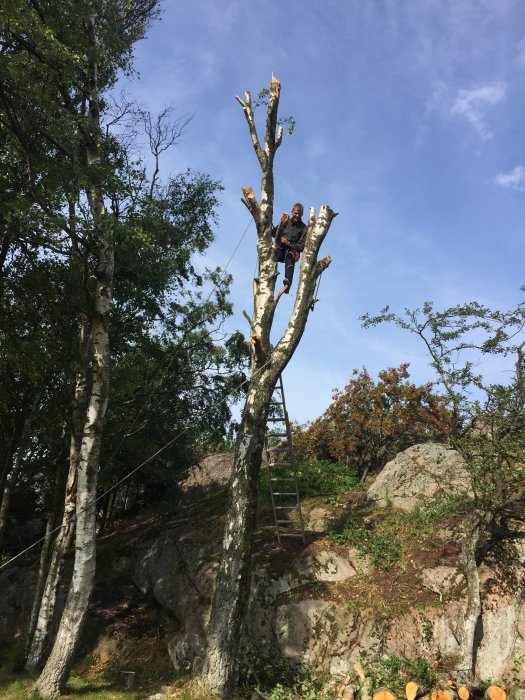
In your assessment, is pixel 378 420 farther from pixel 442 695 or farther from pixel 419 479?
pixel 442 695

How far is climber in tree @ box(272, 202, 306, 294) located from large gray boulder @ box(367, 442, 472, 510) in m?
6.92

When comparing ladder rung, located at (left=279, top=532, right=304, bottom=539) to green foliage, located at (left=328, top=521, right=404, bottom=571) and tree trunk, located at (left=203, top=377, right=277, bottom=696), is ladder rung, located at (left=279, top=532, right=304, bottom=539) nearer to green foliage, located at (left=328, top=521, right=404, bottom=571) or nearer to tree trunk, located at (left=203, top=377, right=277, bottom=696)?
green foliage, located at (left=328, top=521, right=404, bottom=571)

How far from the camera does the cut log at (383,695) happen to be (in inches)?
356

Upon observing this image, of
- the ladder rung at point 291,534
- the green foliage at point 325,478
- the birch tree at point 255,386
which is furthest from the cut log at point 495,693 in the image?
the green foliage at point 325,478

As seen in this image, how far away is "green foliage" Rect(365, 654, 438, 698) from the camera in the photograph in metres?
9.61

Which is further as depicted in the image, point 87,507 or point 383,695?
point 87,507

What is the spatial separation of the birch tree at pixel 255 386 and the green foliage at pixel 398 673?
305 cm

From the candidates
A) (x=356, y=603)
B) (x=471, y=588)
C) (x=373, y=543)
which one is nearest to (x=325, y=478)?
(x=373, y=543)

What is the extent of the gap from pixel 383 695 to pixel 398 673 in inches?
43.2

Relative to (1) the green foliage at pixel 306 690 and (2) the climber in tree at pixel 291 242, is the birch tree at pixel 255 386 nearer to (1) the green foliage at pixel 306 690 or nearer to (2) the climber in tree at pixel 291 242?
(2) the climber in tree at pixel 291 242

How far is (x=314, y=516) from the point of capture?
15.3 meters

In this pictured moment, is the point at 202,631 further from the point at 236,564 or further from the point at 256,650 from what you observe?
the point at 236,564

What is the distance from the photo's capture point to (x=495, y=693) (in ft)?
29.8

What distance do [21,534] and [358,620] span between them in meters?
18.0
